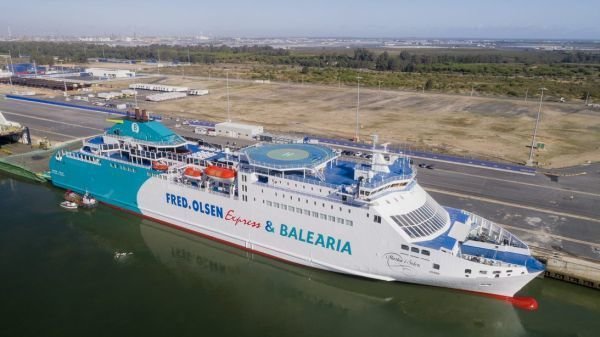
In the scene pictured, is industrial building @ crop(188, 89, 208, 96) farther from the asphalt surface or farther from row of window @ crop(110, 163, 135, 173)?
row of window @ crop(110, 163, 135, 173)

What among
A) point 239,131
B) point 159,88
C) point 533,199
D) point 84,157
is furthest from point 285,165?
point 159,88

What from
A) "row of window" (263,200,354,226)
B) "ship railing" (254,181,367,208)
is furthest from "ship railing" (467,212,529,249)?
"row of window" (263,200,354,226)

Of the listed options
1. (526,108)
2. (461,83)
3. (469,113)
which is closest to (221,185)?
(469,113)

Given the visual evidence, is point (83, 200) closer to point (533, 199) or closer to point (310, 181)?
point (310, 181)

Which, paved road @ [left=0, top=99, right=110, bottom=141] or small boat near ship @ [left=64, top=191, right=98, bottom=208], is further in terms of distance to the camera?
paved road @ [left=0, top=99, right=110, bottom=141]

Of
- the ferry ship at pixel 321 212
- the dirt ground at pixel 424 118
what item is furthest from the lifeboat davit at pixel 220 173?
the dirt ground at pixel 424 118

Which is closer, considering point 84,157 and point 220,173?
point 220,173

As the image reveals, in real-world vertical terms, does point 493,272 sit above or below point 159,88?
below
